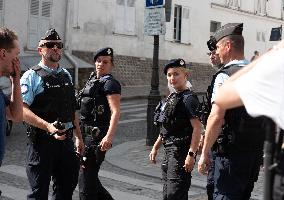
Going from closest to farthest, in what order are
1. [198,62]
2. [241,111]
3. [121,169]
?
[241,111]
[121,169]
[198,62]

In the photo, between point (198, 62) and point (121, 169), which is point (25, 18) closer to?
point (198, 62)

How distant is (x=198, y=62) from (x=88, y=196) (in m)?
23.9

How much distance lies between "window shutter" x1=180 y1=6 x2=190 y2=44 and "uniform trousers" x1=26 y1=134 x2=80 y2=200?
Answer: 913 inches

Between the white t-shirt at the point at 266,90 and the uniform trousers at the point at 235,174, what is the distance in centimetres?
189

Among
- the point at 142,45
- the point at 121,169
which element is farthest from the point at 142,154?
the point at 142,45

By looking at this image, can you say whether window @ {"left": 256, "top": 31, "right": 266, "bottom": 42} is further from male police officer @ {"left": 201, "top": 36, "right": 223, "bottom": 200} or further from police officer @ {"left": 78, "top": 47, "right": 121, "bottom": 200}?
police officer @ {"left": 78, "top": 47, "right": 121, "bottom": 200}

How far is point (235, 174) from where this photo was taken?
4.05 metres

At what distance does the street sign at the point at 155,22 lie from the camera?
10.7m

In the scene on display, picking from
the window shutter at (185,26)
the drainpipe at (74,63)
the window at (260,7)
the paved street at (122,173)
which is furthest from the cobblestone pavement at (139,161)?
the window at (260,7)

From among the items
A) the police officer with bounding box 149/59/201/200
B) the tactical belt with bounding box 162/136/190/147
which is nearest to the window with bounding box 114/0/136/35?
the police officer with bounding box 149/59/201/200

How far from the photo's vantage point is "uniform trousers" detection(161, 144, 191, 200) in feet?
15.7

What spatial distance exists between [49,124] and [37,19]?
1785 cm

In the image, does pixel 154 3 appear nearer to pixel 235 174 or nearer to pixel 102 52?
pixel 102 52

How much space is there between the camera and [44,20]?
21859mm
